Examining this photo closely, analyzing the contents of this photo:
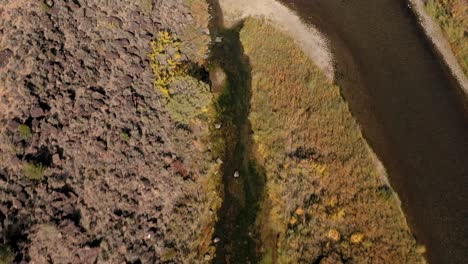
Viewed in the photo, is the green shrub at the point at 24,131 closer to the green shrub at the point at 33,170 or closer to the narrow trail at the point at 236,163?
the green shrub at the point at 33,170

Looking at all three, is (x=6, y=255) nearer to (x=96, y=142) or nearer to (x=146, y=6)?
(x=96, y=142)

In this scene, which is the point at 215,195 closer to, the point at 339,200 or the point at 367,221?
the point at 339,200

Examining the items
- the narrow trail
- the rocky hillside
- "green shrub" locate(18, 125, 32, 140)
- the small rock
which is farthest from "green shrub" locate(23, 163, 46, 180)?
the narrow trail

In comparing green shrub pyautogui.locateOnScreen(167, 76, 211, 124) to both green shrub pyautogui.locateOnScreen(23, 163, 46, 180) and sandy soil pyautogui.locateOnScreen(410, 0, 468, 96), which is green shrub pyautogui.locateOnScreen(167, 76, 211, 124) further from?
sandy soil pyautogui.locateOnScreen(410, 0, 468, 96)

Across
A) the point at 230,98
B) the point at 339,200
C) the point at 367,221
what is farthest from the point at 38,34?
the point at 367,221

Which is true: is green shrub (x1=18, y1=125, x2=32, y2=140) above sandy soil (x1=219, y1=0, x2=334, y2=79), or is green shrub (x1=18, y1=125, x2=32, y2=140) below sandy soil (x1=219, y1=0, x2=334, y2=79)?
below

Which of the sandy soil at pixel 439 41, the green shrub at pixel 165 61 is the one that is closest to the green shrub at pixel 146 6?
the green shrub at pixel 165 61
